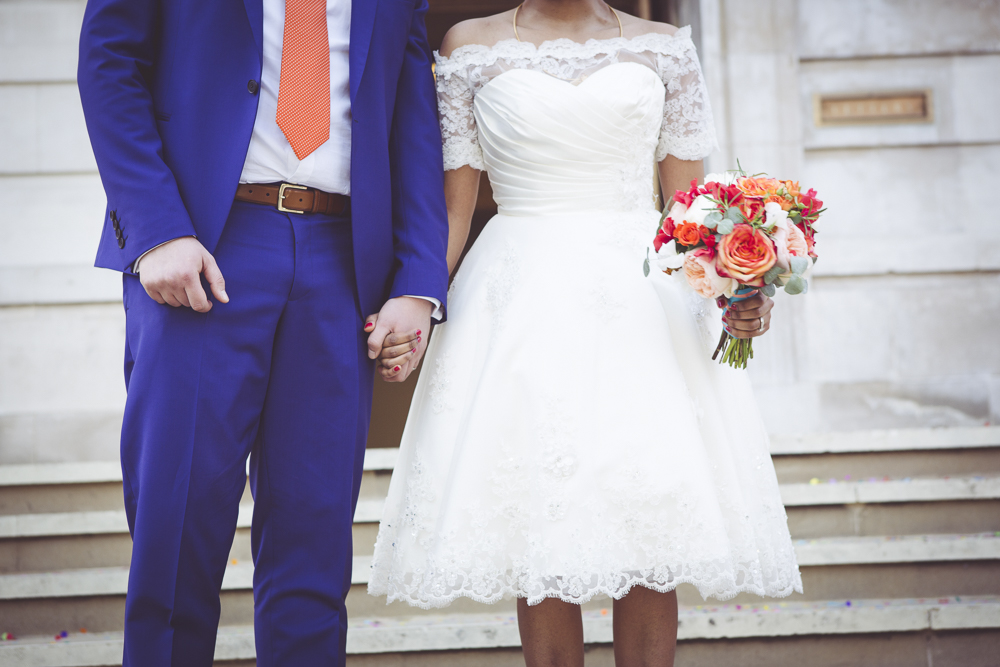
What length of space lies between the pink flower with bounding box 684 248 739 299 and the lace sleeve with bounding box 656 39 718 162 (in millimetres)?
487

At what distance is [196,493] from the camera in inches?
55.5

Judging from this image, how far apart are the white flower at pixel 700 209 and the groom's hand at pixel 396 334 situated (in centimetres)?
62

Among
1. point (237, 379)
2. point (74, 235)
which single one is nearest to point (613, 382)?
point (237, 379)

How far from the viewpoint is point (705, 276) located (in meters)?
1.65

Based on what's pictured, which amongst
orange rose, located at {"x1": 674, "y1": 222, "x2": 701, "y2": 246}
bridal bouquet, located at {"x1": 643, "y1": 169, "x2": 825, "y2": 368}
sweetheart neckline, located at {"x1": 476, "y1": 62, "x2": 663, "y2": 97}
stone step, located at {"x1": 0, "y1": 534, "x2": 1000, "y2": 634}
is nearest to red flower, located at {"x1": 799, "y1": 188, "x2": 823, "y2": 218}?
bridal bouquet, located at {"x1": 643, "y1": 169, "x2": 825, "y2": 368}

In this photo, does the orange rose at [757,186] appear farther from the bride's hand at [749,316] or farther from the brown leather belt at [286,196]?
the brown leather belt at [286,196]

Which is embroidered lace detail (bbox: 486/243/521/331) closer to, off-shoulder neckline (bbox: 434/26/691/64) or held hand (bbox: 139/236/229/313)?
off-shoulder neckline (bbox: 434/26/691/64)

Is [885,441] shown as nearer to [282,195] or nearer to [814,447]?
[814,447]

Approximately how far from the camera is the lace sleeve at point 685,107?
199 cm

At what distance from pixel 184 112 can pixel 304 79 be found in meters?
0.24

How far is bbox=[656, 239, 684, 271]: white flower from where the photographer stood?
5.56 ft

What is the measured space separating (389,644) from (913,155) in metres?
4.02

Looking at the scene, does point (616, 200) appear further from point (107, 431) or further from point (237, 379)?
point (107, 431)

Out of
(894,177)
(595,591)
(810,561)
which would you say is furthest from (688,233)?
(894,177)
